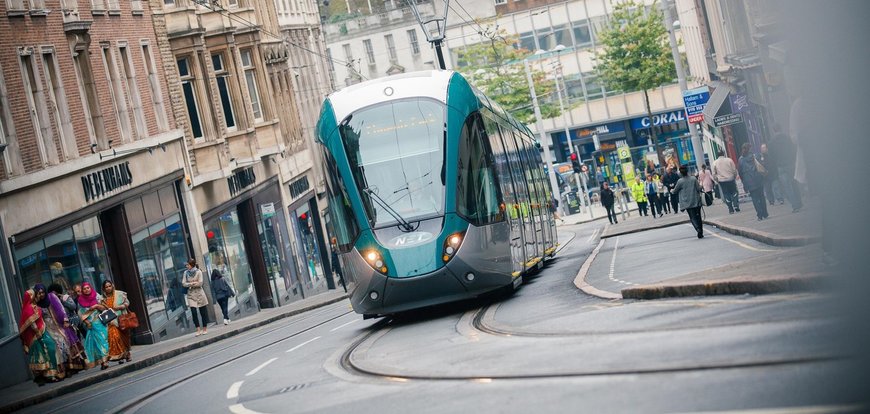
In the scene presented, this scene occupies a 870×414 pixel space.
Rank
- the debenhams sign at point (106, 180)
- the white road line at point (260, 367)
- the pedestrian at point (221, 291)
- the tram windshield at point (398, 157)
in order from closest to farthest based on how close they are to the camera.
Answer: the white road line at point (260, 367) → the tram windshield at point (398, 157) → the debenhams sign at point (106, 180) → the pedestrian at point (221, 291)

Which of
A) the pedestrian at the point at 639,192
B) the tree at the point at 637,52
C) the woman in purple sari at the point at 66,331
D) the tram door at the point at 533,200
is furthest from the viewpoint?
the tree at the point at 637,52

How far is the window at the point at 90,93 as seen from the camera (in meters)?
34.6

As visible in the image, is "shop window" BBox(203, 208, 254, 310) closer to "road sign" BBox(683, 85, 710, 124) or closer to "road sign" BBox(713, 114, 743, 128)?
"road sign" BBox(683, 85, 710, 124)

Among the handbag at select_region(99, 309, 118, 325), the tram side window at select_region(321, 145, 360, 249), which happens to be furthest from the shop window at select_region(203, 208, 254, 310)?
the tram side window at select_region(321, 145, 360, 249)

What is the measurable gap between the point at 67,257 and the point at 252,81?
Result: 20.4m

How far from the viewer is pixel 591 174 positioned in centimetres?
A: 9019

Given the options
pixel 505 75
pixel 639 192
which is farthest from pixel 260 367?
pixel 505 75

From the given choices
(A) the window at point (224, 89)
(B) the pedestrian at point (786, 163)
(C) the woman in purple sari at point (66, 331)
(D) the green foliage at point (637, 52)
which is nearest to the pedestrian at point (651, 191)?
(A) the window at point (224, 89)

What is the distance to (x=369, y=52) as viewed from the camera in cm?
10050

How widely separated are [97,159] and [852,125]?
27780mm

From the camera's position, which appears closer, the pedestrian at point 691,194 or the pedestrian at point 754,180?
the pedestrian at point 691,194

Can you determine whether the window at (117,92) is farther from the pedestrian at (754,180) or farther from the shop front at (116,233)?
the pedestrian at (754,180)

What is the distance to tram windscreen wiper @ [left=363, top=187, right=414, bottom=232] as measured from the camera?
19.2 m

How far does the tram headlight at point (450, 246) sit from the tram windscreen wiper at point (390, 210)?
1.65 ft
